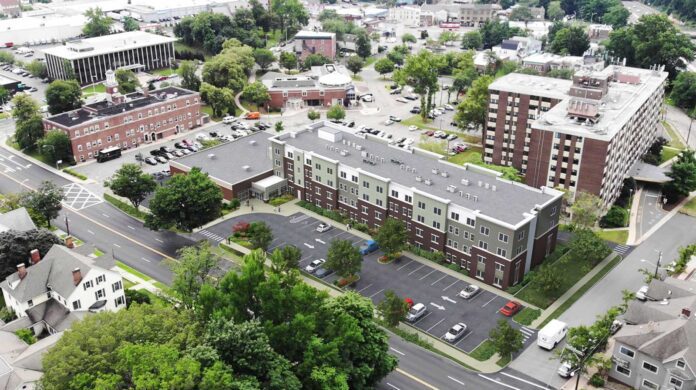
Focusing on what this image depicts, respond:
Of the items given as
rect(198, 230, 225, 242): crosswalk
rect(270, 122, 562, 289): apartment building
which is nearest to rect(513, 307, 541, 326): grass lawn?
rect(270, 122, 562, 289): apartment building

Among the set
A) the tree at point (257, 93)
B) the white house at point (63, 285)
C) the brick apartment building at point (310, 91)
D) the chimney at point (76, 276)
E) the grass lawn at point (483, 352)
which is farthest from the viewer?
the brick apartment building at point (310, 91)

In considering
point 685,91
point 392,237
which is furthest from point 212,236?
point 685,91

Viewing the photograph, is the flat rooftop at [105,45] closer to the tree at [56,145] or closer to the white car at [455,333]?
the tree at [56,145]

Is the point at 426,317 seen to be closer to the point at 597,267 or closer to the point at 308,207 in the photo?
the point at 597,267

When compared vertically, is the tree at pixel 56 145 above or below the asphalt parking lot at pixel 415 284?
above

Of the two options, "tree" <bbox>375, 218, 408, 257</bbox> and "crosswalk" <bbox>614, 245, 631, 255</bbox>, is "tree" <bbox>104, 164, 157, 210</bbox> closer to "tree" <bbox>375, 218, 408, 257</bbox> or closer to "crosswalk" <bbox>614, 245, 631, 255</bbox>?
"tree" <bbox>375, 218, 408, 257</bbox>

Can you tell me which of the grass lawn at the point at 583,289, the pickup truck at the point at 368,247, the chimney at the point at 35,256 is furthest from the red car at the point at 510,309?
the chimney at the point at 35,256

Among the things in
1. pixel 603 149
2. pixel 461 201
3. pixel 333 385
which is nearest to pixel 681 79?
pixel 603 149

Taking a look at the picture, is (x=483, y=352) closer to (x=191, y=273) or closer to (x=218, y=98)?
(x=191, y=273)
